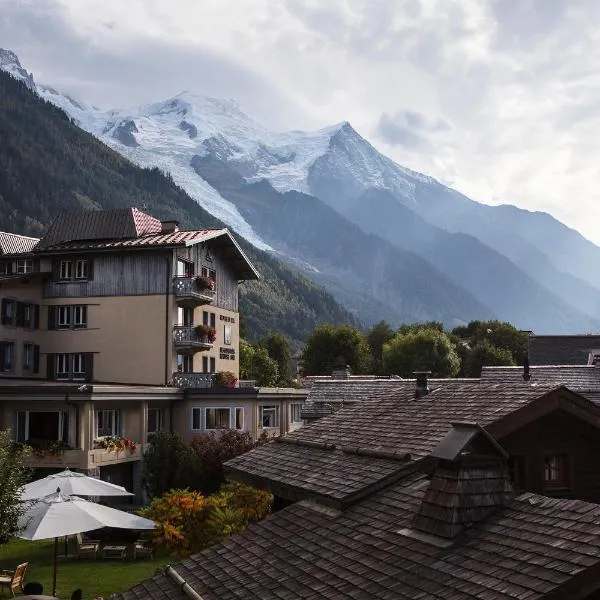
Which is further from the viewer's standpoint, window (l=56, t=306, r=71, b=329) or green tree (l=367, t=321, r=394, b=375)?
green tree (l=367, t=321, r=394, b=375)

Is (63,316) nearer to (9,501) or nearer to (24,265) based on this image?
(24,265)

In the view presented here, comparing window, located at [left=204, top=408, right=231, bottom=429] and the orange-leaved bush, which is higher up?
window, located at [left=204, top=408, right=231, bottom=429]

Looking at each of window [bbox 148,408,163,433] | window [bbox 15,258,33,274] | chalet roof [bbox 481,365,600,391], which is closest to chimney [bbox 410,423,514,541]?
chalet roof [bbox 481,365,600,391]

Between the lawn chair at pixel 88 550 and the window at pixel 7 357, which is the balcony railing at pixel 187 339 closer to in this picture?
the window at pixel 7 357

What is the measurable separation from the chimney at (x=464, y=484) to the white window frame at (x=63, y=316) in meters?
42.6

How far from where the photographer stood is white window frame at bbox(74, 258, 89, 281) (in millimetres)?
49906

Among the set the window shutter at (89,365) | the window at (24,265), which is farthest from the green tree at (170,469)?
the window at (24,265)

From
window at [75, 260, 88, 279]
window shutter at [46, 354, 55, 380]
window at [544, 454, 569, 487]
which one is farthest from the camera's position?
window at [75, 260, 88, 279]

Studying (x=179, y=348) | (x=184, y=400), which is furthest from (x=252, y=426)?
(x=179, y=348)

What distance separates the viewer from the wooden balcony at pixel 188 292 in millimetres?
48312

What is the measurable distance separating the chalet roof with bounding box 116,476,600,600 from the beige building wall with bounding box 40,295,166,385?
35.9m

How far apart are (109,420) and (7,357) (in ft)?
33.0

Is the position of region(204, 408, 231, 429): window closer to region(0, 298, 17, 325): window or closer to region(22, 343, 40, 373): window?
region(22, 343, 40, 373): window

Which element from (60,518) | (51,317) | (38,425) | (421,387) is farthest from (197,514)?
(51,317)
